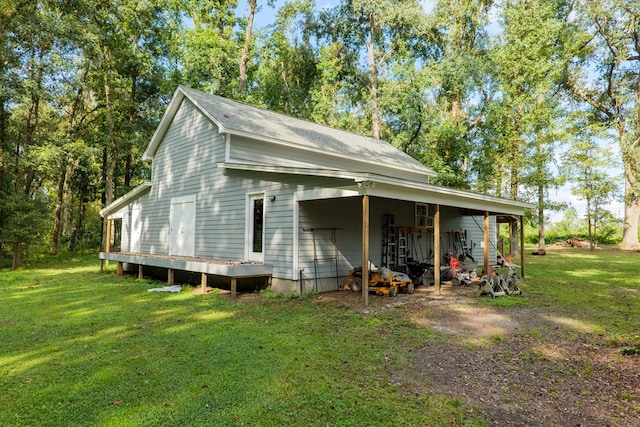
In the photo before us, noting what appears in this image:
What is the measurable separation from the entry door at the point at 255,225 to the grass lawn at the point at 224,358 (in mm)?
1234

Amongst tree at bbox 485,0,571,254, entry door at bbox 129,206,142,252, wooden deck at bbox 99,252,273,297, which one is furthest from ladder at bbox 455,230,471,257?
entry door at bbox 129,206,142,252

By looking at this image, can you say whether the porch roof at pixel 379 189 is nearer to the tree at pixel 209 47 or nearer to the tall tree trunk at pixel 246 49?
Result: the tree at pixel 209 47

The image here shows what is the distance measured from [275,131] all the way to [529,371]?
9.60 metres

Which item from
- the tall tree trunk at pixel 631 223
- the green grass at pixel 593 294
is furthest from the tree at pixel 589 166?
the green grass at pixel 593 294

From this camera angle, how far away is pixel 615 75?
25172mm

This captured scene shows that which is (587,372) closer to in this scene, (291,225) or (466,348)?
(466,348)

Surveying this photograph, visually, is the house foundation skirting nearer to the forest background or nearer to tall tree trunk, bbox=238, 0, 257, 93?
the forest background

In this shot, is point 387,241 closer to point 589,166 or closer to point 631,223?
point 589,166

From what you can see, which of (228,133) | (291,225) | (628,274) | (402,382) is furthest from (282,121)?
(628,274)

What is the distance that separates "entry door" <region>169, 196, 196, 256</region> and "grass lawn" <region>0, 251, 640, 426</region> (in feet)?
9.34

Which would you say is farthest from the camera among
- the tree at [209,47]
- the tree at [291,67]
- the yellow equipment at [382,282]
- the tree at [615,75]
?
the tree at [291,67]

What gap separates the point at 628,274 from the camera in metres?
12.5

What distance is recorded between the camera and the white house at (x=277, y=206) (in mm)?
8375

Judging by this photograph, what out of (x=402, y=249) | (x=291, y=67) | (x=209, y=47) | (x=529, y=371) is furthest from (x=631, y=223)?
(x=209, y=47)
